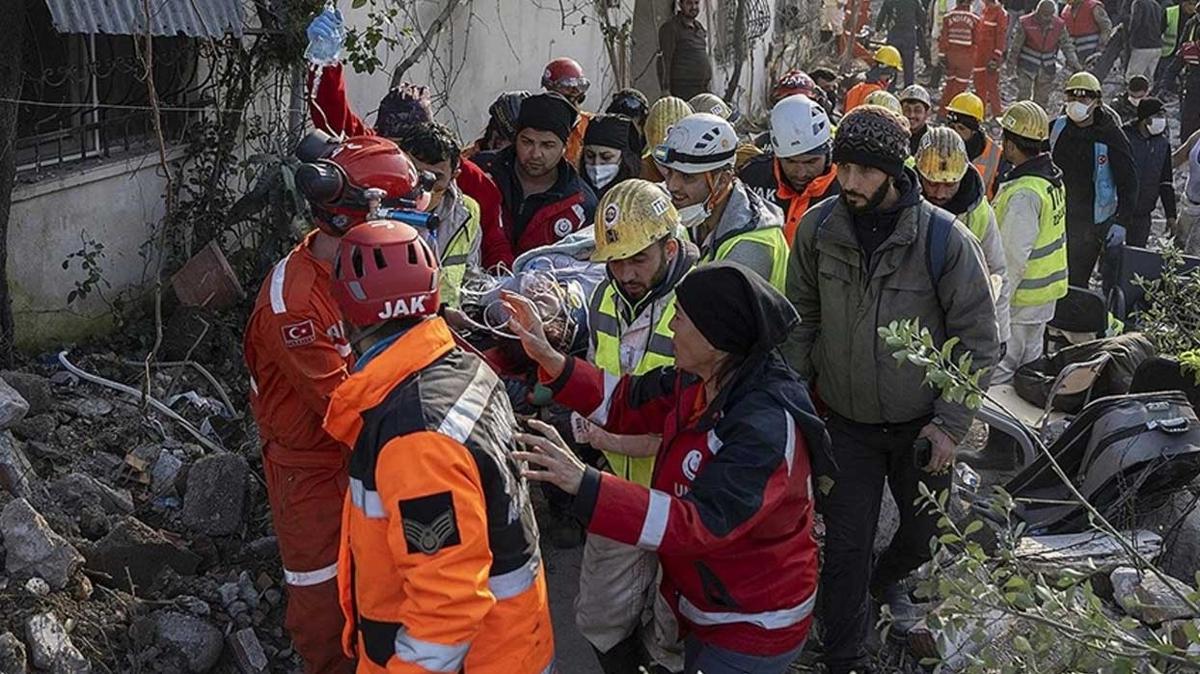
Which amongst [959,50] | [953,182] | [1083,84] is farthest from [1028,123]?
[959,50]

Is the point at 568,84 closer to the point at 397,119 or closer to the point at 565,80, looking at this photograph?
the point at 565,80

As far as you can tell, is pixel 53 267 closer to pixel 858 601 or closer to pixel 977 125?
pixel 858 601

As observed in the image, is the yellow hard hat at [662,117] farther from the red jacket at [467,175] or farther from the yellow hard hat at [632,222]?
the yellow hard hat at [632,222]

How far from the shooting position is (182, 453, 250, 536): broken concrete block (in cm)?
489

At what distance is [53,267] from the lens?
5918mm

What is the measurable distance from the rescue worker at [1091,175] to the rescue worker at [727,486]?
19.8 ft

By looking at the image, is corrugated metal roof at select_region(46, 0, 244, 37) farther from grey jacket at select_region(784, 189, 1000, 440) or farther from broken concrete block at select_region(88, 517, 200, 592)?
grey jacket at select_region(784, 189, 1000, 440)

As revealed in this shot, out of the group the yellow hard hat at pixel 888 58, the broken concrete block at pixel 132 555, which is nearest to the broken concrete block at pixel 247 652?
the broken concrete block at pixel 132 555

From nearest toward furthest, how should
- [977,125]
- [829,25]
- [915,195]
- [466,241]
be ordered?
1. [915,195]
2. [466,241]
3. [977,125]
4. [829,25]

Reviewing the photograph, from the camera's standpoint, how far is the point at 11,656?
3879mm

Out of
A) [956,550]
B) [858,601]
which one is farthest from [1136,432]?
[858,601]

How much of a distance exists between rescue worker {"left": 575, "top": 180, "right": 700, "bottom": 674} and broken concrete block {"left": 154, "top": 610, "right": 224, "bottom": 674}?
141cm

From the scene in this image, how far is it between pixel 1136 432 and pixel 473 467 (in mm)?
3579

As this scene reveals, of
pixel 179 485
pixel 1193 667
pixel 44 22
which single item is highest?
pixel 44 22
